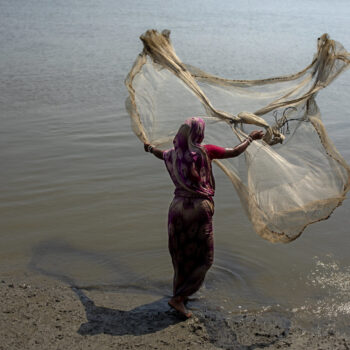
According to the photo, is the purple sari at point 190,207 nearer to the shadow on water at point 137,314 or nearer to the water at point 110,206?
the shadow on water at point 137,314

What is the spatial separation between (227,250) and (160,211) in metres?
1.16

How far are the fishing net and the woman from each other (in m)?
0.33

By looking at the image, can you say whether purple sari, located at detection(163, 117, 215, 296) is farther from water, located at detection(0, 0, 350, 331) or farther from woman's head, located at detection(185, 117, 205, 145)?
water, located at detection(0, 0, 350, 331)

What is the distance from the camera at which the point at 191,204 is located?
3830 mm

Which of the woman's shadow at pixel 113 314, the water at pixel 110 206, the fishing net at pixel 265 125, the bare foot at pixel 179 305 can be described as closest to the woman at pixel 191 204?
the bare foot at pixel 179 305

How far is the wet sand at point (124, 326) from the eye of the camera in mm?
3559

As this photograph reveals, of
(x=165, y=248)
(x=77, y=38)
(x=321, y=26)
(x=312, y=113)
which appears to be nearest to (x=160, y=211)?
(x=165, y=248)

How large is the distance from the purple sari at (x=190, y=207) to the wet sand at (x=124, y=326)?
0.31m

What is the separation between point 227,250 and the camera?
5.31 meters

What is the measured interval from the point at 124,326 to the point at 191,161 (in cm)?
132

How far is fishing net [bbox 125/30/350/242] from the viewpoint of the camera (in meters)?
4.00

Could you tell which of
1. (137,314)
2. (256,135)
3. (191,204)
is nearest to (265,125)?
(256,135)

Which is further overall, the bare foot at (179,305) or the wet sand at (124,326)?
the bare foot at (179,305)

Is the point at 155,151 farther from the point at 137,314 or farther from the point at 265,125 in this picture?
the point at 137,314
